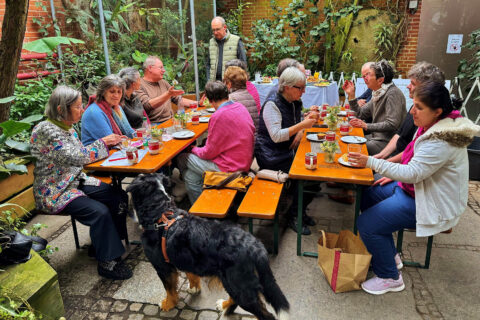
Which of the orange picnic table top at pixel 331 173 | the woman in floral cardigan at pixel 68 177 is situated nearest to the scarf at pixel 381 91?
the orange picnic table top at pixel 331 173

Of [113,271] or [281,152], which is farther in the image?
[281,152]

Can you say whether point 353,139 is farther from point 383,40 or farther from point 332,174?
point 383,40

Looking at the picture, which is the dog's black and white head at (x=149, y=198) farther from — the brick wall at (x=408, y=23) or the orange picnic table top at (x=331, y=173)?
the brick wall at (x=408, y=23)

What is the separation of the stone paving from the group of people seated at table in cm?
14

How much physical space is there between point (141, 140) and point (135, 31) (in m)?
4.32

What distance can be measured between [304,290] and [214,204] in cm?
96

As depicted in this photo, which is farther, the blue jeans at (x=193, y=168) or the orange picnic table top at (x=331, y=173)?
the blue jeans at (x=193, y=168)

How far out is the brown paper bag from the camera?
99.0 inches

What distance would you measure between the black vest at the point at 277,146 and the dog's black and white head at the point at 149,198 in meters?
1.40

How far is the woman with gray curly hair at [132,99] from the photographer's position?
3990mm

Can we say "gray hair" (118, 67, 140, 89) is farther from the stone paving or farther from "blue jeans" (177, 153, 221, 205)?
the stone paving

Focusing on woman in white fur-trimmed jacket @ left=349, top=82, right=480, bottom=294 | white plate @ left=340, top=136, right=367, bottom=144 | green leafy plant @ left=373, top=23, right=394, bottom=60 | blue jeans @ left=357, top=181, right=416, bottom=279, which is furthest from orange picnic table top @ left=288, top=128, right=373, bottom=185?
green leafy plant @ left=373, top=23, right=394, bottom=60

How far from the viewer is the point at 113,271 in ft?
9.34

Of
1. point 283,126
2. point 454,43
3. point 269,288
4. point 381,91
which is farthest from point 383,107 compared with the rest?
point 454,43
